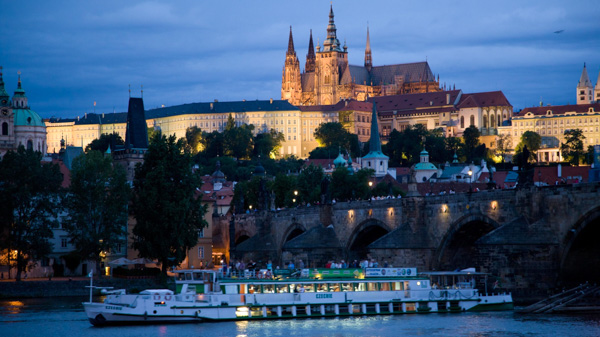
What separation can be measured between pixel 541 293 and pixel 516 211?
188 inches

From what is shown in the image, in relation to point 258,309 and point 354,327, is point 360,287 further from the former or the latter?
point 258,309

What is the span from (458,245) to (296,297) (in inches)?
436

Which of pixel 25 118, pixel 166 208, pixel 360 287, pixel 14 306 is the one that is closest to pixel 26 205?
pixel 166 208

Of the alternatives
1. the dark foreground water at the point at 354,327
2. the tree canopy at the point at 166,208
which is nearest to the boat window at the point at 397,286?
the dark foreground water at the point at 354,327

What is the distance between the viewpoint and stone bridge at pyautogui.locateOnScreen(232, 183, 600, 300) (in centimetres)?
5488

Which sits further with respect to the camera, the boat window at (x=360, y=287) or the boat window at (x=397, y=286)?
the boat window at (x=360, y=287)

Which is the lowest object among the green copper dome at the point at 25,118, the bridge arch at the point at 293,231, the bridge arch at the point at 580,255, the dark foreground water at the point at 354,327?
the dark foreground water at the point at 354,327

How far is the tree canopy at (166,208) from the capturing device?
260 feet

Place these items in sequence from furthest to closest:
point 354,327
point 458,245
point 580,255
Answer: point 458,245 → point 354,327 → point 580,255

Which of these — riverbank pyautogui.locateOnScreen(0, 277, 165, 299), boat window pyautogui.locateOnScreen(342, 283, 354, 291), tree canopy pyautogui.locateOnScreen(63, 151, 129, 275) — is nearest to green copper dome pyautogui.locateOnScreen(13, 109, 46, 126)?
tree canopy pyautogui.locateOnScreen(63, 151, 129, 275)

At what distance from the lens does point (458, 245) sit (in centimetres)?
6550

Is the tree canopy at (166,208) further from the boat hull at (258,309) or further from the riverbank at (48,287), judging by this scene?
the boat hull at (258,309)

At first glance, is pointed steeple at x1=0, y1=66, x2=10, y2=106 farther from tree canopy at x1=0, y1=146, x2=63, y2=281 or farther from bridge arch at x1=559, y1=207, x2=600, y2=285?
bridge arch at x1=559, y1=207, x2=600, y2=285

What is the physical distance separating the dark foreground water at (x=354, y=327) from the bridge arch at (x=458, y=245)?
5639mm
